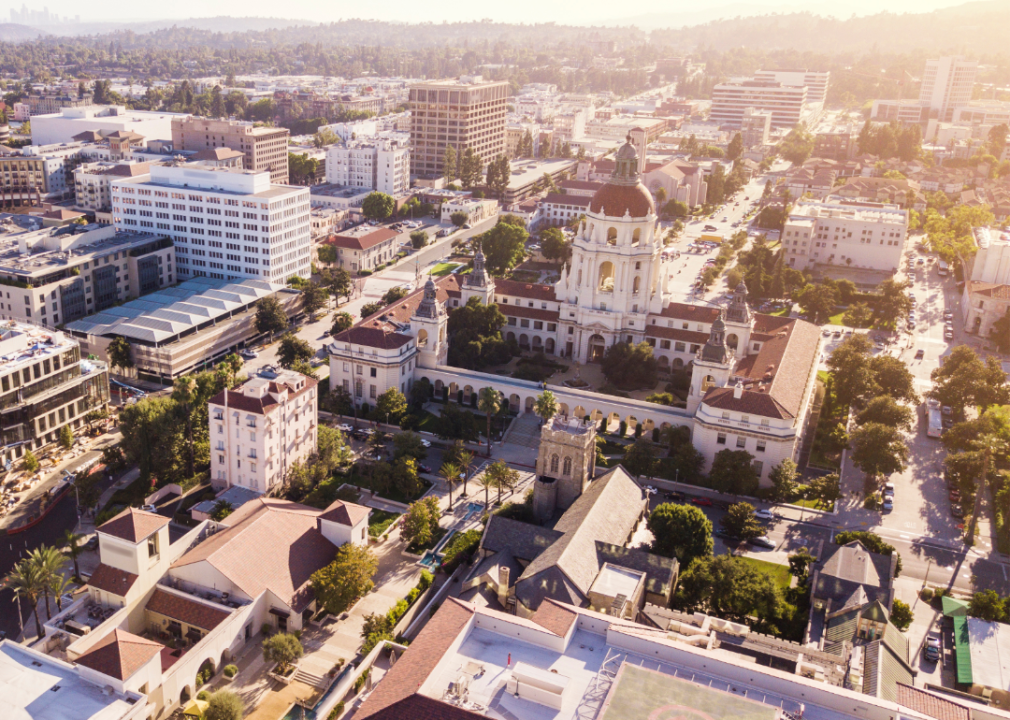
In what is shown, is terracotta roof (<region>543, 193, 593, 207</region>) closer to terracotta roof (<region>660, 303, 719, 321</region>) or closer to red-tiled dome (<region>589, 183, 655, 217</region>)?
red-tiled dome (<region>589, 183, 655, 217</region>)

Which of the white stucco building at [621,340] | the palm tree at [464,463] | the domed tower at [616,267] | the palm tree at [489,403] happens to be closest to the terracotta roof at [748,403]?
the white stucco building at [621,340]

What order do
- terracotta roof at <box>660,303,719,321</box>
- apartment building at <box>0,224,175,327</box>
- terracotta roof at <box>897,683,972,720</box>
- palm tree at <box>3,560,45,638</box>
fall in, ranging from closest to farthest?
terracotta roof at <box>897,683,972,720</box> < palm tree at <box>3,560,45,638</box> < apartment building at <box>0,224,175,327</box> < terracotta roof at <box>660,303,719,321</box>

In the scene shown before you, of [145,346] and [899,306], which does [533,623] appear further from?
[899,306]

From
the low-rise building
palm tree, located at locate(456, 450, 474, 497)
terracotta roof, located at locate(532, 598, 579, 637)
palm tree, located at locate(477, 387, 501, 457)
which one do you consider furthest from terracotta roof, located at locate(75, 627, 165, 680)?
the low-rise building

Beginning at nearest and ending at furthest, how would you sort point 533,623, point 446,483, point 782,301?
point 533,623, point 446,483, point 782,301

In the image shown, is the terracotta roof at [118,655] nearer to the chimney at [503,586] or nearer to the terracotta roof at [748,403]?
the chimney at [503,586]

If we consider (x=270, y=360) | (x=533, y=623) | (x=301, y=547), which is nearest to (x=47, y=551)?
(x=301, y=547)
